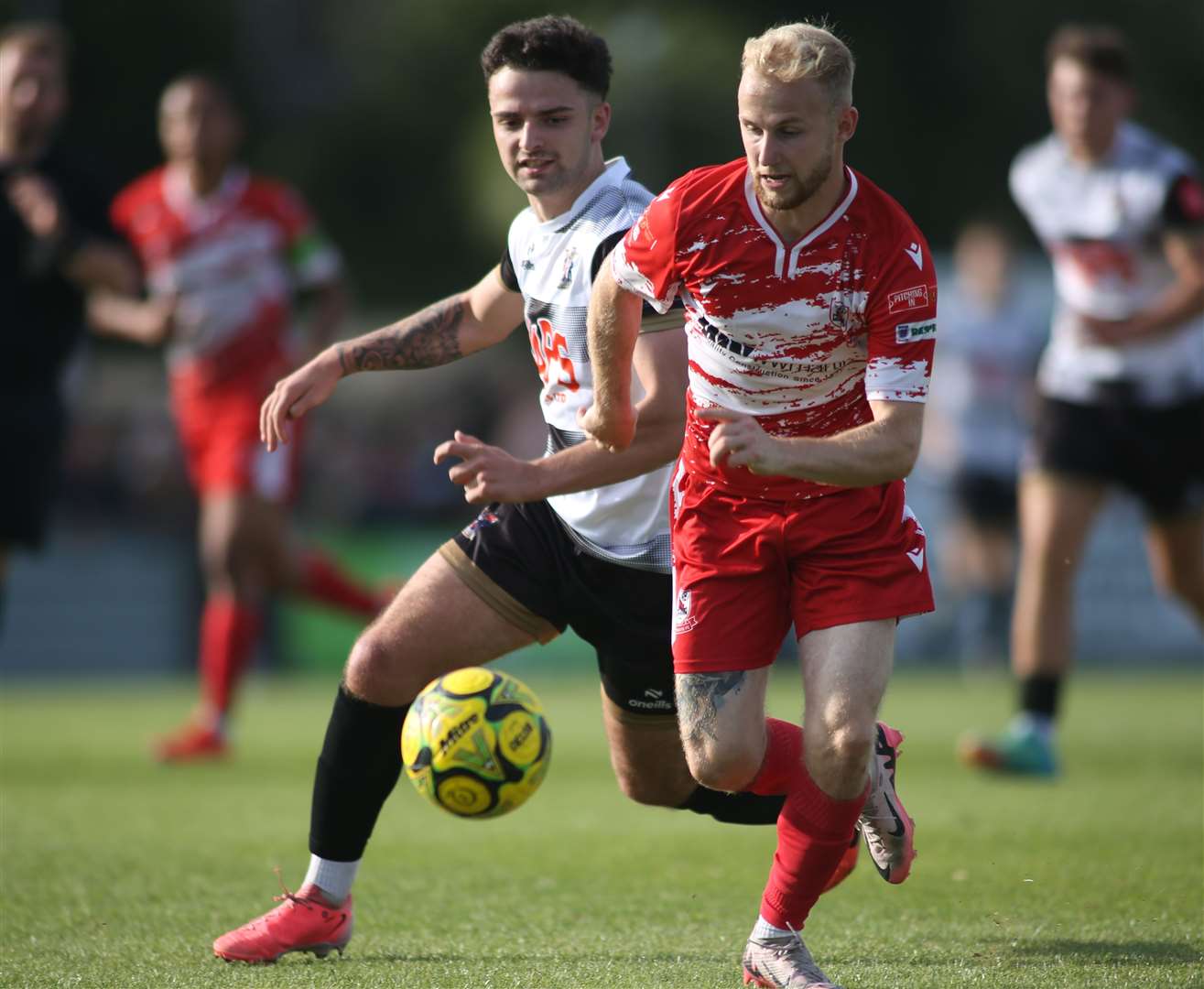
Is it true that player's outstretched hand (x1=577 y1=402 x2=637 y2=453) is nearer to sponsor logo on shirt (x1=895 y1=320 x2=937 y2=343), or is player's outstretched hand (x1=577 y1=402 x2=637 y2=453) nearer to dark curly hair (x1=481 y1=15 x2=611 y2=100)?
sponsor logo on shirt (x1=895 y1=320 x2=937 y2=343)

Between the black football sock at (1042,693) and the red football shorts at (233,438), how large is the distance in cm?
415

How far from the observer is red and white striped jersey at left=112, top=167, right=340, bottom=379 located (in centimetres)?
1026

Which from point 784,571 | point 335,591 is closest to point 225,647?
point 335,591

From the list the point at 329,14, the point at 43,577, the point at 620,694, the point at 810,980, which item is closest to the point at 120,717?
the point at 43,577

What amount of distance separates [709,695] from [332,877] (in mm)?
1213

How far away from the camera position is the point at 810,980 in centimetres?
431

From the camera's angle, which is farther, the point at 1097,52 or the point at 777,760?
the point at 1097,52

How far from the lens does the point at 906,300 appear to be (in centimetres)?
430

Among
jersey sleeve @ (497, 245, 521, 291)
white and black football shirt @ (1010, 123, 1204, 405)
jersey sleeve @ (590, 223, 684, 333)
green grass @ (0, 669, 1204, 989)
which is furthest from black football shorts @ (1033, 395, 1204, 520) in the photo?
jersey sleeve @ (590, 223, 684, 333)

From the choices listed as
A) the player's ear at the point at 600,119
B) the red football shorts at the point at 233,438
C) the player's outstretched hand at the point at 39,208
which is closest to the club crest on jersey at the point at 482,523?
the player's ear at the point at 600,119

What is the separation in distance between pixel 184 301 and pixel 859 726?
22.6 feet

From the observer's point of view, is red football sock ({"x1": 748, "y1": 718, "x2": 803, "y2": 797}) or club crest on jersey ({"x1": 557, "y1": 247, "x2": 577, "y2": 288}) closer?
red football sock ({"x1": 748, "y1": 718, "x2": 803, "y2": 797})

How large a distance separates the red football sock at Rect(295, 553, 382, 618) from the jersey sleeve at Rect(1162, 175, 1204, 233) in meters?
5.14

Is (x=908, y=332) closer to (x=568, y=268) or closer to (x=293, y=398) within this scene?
(x=568, y=268)
